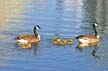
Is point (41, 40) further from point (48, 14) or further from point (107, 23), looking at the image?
point (48, 14)

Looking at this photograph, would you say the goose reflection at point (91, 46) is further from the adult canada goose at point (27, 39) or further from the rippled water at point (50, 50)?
the adult canada goose at point (27, 39)

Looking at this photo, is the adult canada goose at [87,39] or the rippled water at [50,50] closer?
the rippled water at [50,50]

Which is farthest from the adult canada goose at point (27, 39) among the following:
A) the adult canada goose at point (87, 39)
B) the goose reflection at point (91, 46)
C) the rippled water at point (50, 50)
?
the goose reflection at point (91, 46)

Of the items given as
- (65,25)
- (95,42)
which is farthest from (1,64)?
(65,25)

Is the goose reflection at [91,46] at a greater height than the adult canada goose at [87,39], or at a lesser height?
lesser

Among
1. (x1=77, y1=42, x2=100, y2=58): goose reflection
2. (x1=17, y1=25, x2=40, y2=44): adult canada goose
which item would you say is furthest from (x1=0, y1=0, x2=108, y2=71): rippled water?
(x1=17, y1=25, x2=40, y2=44): adult canada goose

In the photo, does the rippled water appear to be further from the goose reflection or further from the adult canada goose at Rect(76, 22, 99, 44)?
the adult canada goose at Rect(76, 22, 99, 44)

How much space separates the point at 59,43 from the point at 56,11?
2405 cm

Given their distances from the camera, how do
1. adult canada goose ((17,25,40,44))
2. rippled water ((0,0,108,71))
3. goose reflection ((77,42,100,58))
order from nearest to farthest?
rippled water ((0,0,108,71)) → goose reflection ((77,42,100,58)) → adult canada goose ((17,25,40,44))

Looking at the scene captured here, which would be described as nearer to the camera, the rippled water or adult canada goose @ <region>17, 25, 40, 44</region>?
the rippled water

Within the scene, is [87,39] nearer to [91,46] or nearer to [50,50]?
[91,46]

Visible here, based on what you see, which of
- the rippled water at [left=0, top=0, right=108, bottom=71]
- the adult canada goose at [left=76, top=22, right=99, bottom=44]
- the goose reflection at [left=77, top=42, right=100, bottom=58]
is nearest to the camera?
the rippled water at [left=0, top=0, right=108, bottom=71]

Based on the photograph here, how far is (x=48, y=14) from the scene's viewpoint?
51.6m

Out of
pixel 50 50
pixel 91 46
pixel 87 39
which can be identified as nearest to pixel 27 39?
pixel 50 50
